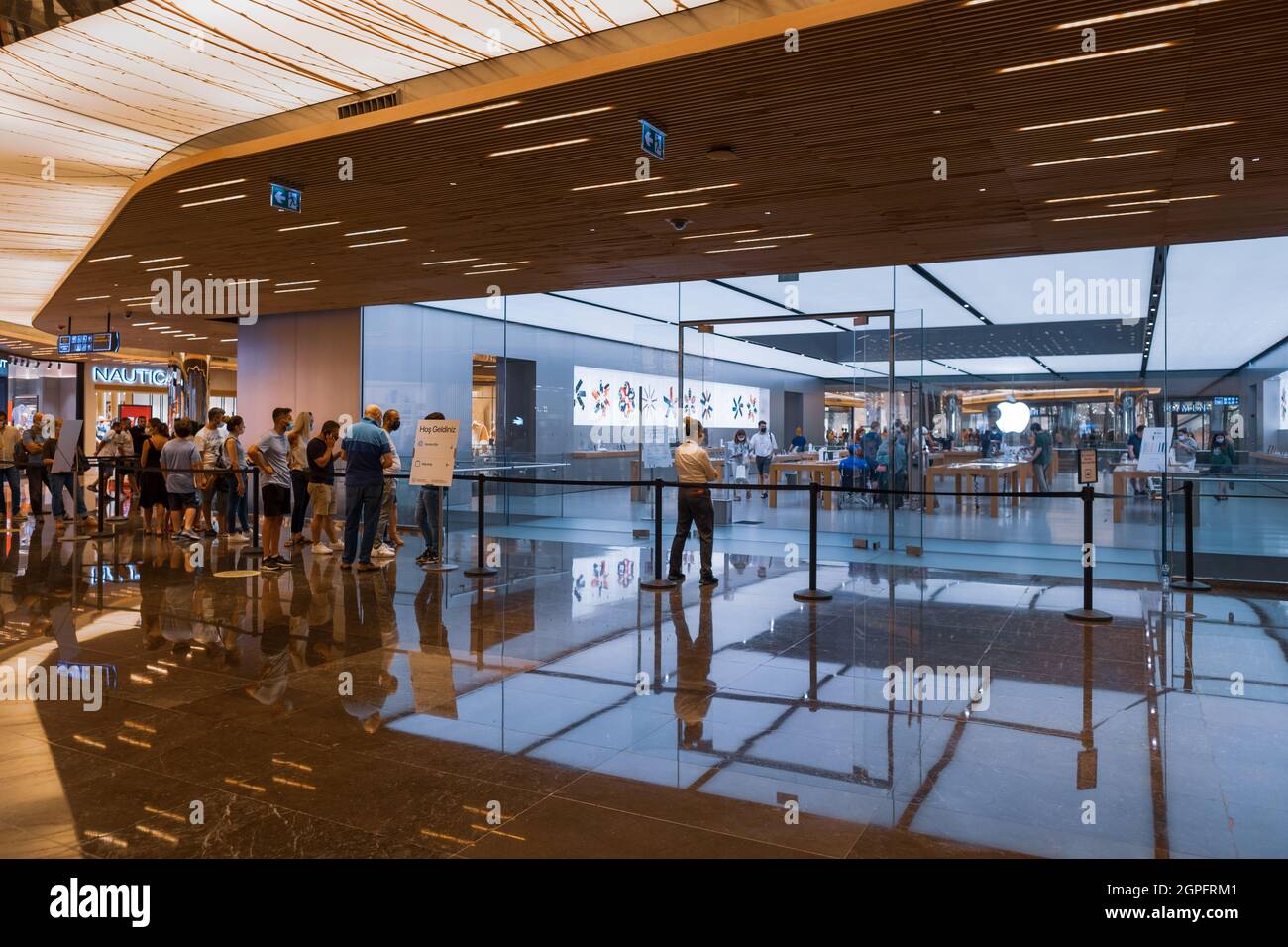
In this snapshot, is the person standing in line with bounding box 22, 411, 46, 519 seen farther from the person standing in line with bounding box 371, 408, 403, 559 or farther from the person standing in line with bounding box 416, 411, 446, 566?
the person standing in line with bounding box 416, 411, 446, 566

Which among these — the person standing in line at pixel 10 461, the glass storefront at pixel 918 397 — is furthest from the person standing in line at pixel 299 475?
the person standing in line at pixel 10 461

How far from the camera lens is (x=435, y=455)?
10.4 metres

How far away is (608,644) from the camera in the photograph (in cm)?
670

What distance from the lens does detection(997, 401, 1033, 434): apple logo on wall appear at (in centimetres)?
1152

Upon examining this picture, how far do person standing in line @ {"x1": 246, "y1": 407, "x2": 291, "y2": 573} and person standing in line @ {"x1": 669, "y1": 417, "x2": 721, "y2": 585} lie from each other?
189 inches

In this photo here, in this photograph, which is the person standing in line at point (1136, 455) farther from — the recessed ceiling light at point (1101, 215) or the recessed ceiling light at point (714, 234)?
the recessed ceiling light at point (714, 234)

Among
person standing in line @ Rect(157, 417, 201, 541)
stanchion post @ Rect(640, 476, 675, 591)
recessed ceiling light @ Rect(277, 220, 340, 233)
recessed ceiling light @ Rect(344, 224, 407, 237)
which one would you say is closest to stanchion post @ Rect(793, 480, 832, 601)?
stanchion post @ Rect(640, 476, 675, 591)

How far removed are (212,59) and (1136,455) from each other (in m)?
10.4

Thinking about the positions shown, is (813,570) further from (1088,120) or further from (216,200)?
(216,200)
